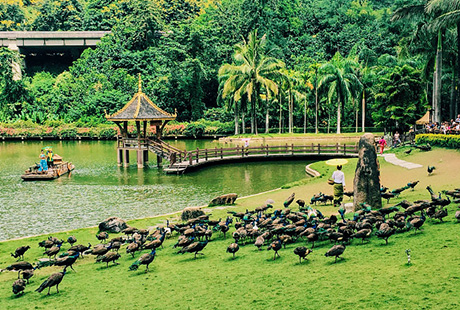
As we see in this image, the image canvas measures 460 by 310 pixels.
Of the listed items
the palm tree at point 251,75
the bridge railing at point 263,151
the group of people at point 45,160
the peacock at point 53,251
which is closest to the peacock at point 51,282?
the peacock at point 53,251

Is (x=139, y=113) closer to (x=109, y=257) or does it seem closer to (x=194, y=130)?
(x=109, y=257)

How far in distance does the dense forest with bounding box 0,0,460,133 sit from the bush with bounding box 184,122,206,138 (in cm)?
A: 504

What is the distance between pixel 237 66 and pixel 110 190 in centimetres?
3687

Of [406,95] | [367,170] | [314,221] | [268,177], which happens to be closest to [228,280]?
[314,221]

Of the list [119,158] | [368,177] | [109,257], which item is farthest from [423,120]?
[109,257]

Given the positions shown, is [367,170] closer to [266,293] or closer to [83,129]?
[266,293]

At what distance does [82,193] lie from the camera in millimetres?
32219

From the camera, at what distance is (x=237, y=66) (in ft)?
217

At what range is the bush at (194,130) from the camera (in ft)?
252

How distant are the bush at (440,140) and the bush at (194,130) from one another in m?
41.4

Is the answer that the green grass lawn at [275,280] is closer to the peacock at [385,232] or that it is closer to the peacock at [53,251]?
the peacock at [385,232]

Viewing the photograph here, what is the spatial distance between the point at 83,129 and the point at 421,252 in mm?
70615

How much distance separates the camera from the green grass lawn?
11.6m

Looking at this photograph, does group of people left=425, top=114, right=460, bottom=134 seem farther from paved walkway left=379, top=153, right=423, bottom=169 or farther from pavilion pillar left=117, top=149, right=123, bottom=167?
pavilion pillar left=117, top=149, right=123, bottom=167
